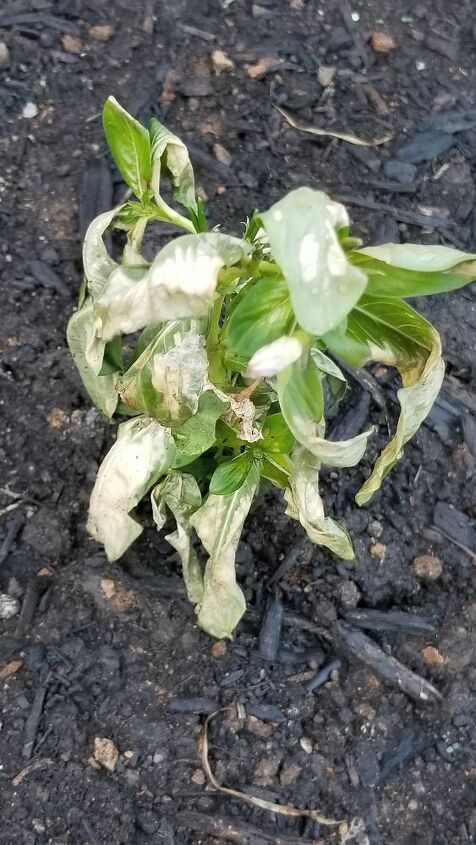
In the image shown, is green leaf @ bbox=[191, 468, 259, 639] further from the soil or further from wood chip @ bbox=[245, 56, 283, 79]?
wood chip @ bbox=[245, 56, 283, 79]

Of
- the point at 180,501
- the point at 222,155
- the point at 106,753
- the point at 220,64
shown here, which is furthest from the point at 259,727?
the point at 220,64

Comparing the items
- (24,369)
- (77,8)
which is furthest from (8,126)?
(24,369)

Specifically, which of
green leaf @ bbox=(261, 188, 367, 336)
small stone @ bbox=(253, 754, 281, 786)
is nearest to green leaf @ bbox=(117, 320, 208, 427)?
green leaf @ bbox=(261, 188, 367, 336)

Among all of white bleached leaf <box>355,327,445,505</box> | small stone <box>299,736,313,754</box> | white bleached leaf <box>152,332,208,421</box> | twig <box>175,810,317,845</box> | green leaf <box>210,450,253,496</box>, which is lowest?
twig <box>175,810,317,845</box>

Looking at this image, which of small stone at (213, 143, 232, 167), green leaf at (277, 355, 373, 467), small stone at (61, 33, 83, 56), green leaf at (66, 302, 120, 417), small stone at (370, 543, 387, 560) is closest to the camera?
green leaf at (277, 355, 373, 467)

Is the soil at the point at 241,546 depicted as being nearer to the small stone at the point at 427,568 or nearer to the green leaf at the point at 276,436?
the small stone at the point at 427,568

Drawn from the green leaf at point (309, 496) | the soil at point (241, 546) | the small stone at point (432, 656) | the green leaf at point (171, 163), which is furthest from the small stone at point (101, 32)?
the small stone at point (432, 656)
